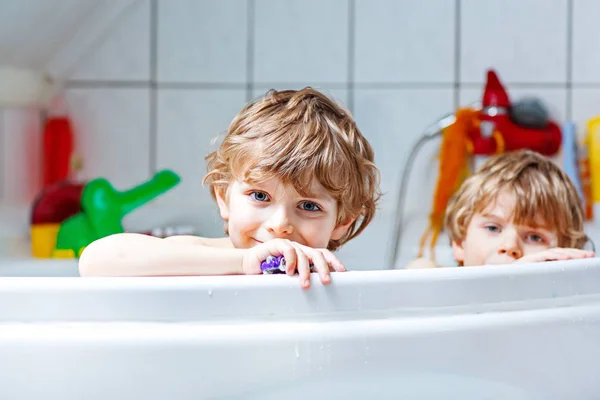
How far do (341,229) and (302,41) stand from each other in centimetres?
102

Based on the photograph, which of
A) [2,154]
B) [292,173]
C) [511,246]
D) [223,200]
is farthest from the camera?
[2,154]

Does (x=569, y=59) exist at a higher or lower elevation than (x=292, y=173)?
higher

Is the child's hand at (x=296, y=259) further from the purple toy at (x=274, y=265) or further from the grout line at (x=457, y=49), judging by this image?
the grout line at (x=457, y=49)

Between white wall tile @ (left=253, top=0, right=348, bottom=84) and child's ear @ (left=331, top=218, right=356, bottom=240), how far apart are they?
970 millimetres

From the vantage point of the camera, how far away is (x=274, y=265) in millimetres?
713

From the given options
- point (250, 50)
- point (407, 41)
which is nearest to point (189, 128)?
point (250, 50)

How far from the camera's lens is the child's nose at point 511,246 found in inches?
44.6

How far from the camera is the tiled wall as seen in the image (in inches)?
75.1

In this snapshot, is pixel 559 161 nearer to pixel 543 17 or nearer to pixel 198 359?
pixel 543 17

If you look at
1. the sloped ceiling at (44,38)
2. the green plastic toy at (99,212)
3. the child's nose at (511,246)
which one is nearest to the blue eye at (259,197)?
the child's nose at (511,246)

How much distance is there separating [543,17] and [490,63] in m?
0.17

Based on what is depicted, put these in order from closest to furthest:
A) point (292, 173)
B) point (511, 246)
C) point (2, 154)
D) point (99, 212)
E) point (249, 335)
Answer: point (249, 335) < point (292, 173) < point (511, 246) < point (99, 212) < point (2, 154)

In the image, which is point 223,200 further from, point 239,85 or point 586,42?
point 586,42

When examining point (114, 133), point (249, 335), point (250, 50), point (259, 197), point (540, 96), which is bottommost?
point (249, 335)
